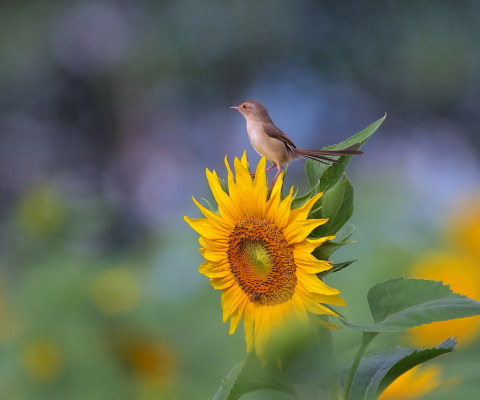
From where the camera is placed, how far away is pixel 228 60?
377 cm

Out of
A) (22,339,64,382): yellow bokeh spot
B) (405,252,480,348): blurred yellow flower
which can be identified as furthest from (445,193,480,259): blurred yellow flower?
(22,339,64,382): yellow bokeh spot

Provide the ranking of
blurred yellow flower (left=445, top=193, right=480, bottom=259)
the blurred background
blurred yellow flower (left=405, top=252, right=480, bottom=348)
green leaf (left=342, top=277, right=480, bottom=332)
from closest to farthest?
green leaf (left=342, top=277, right=480, bottom=332) < blurred yellow flower (left=405, top=252, right=480, bottom=348) < blurred yellow flower (left=445, top=193, right=480, bottom=259) < the blurred background

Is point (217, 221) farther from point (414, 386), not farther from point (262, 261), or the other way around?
point (414, 386)

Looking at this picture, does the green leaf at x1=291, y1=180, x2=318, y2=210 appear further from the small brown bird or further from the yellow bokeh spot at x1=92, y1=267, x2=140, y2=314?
the yellow bokeh spot at x1=92, y1=267, x2=140, y2=314

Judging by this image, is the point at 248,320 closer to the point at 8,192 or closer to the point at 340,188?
the point at 340,188

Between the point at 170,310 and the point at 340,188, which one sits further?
the point at 170,310

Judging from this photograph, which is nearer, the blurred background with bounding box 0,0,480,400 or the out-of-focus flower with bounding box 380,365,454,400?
the out-of-focus flower with bounding box 380,365,454,400

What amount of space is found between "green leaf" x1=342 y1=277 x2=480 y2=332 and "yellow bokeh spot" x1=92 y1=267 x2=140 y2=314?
0.69 meters

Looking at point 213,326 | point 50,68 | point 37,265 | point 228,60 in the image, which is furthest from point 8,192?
point 213,326

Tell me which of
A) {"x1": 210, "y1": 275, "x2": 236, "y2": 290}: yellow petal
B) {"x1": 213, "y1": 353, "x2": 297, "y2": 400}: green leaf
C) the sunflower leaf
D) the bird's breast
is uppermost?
the bird's breast

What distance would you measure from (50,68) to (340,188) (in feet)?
12.6

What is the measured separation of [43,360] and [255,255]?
0.68 meters

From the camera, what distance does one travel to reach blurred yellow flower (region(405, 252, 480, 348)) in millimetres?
749

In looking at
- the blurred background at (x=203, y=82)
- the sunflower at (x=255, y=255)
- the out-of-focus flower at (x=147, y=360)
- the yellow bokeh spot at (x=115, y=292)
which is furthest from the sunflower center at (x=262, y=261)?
the blurred background at (x=203, y=82)
